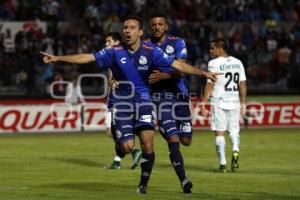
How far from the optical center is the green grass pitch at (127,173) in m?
Result: 13.9

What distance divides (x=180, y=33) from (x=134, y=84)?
23314 millimetres

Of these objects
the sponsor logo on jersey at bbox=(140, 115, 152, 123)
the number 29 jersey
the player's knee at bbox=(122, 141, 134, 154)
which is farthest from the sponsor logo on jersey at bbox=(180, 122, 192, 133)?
the number 29 jersey

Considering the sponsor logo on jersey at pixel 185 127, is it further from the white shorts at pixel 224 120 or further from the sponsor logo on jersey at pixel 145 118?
the white shorts at pixel 224 120

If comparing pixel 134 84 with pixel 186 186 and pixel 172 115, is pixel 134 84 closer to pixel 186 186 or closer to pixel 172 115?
pixel 172 115

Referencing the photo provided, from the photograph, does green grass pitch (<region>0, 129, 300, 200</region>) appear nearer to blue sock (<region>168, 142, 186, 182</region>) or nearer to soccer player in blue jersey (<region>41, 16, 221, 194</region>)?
blue sock (<region>168, 142, 186, 182</region>)

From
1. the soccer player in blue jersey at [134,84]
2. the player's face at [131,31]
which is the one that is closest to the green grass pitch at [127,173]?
the soccer player in blue jersey at [134,84]

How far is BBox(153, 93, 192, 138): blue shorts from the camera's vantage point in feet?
47.2

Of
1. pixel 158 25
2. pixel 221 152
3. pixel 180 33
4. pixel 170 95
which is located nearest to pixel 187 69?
pixel 170 95

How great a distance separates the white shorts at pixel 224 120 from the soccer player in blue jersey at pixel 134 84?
5092mm

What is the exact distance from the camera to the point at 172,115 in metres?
14.6

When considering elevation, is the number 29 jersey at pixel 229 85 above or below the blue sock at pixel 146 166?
above

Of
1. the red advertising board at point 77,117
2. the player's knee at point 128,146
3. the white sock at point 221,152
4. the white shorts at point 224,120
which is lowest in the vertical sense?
the red advertising board at point 77,117

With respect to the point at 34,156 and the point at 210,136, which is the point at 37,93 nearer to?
the point at 210,136

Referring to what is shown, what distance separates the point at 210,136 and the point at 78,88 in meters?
5.87
